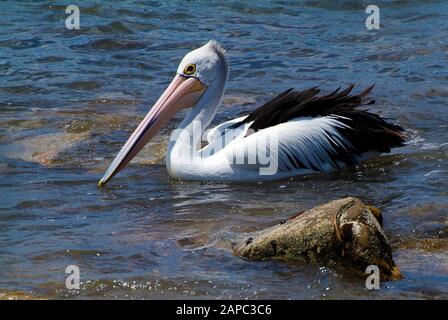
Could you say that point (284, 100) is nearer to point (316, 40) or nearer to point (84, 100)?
point (84, 100)

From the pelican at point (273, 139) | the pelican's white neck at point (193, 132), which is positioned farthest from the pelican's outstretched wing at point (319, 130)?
the pelican's white neck at point (193, 132)

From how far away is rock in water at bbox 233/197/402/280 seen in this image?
508 cm

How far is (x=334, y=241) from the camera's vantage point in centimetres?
517

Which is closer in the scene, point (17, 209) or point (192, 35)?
point (17, 209)

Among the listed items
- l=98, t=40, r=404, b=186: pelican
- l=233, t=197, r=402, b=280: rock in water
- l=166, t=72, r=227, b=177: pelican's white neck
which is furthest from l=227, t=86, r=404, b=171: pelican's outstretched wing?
l=233, t=197, r=402, b=280: rock in water

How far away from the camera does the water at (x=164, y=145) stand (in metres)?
5.29

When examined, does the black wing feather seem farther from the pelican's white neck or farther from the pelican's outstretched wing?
the pelican's white neck

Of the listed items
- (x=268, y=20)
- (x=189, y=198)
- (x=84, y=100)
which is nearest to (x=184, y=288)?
(x=189, y=198)

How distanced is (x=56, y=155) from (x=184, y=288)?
10.5 ft

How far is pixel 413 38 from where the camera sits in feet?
39.1

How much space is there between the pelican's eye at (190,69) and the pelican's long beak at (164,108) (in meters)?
0.04

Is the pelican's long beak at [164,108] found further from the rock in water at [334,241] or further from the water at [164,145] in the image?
the rock in water at [334,241]

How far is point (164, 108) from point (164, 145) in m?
0.68

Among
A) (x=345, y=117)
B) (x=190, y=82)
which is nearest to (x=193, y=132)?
(x=190, y=82)
